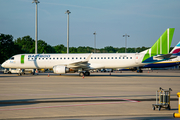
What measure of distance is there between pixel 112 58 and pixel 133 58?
3.40 m

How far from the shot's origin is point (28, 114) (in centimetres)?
971

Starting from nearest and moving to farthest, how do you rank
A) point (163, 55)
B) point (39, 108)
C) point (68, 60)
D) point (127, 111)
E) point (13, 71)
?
point (127, 111) < point (39, 108) < point (163, 55) < point (68, 60) < point (13, 71)

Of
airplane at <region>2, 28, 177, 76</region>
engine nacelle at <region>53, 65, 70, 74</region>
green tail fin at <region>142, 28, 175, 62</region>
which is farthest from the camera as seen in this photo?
green tail fin at <region>142, 28, 175, 62</region>

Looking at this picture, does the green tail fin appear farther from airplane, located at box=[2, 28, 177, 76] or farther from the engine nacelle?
the engine nacelle

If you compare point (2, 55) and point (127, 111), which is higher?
point (2, 55)

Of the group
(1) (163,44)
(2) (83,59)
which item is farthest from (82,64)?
(1) (163,44)

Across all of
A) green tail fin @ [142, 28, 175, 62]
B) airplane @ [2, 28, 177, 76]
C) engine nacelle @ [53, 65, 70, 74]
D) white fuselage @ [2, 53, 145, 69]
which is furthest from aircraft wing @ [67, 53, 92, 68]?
green tail fin @ [142, 28, 175, 62]

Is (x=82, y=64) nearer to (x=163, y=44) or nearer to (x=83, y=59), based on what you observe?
(x=83, y=59)

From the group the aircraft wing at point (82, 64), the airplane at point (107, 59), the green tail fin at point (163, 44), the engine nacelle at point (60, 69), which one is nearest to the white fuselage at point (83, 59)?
the airplane at point (107, 59)

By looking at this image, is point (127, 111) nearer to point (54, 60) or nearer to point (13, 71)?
point (54, 60)

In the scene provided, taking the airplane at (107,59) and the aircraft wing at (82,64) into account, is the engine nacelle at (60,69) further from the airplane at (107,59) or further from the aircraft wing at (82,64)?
the aircraft wing at (82,64)

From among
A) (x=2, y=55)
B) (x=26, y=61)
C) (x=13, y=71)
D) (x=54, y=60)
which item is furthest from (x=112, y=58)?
(x=2, y=55)

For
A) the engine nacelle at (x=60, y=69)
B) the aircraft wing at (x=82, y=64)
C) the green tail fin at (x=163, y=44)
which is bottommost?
the engine nacelle at (x=60, y=69)

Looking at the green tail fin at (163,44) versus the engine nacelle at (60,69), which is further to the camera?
the green tail fin at (163,44)
